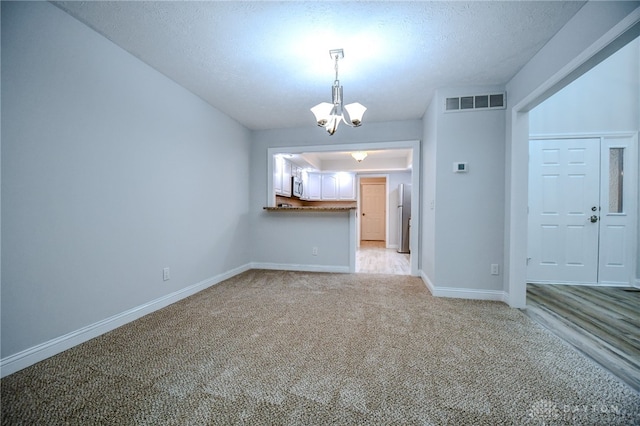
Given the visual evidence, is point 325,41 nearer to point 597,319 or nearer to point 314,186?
point 597,319

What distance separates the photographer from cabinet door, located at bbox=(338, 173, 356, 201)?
23.2 ft

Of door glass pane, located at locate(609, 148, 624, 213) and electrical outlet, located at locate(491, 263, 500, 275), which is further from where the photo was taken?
door glass pane, located at locate(609, 148, 624, 213)

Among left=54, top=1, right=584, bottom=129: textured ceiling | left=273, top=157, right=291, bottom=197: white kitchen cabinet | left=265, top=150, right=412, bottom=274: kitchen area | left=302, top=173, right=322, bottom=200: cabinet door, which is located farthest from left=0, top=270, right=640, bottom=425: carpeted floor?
left=302, top=173, right=322, bottom=200: cabinet door

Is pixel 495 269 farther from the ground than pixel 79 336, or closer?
farther from the ground

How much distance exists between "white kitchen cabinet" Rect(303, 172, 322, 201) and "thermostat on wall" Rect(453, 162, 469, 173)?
4.65 metres

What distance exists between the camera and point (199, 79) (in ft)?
8.70

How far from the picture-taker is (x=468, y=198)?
113 inches

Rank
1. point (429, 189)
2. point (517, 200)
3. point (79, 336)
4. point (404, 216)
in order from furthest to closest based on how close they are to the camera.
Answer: point (404, 216)
point (429, 189)
point (517, 200)
point (79, 336)

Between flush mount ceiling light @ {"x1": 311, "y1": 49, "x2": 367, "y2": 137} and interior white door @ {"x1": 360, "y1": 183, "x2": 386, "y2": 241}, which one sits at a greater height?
flush mount ceiling light @ {"x1": 311, "y1": 49, "x2": 367, "y2": 137}

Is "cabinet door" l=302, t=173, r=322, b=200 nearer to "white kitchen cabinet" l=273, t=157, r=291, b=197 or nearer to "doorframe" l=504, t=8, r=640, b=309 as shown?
"white kitchen cabinet" l=273, t=157, r=291, b=197

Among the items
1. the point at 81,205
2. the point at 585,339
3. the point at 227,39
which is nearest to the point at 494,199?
the point at 585,339

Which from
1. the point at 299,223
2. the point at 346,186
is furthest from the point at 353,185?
the point at 299,223

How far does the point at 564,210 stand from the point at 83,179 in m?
5.45

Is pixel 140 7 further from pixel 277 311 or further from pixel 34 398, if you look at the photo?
pixel 277 311
